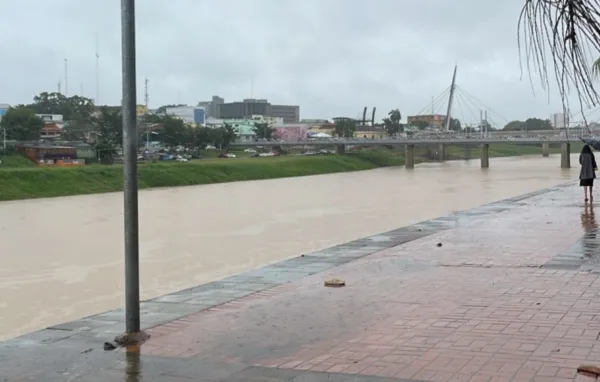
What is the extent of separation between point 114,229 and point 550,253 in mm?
14194

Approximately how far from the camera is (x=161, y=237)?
59.6 feet

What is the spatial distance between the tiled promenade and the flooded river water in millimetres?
2517

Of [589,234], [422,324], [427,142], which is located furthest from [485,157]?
[422,324]

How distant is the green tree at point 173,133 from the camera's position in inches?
2899

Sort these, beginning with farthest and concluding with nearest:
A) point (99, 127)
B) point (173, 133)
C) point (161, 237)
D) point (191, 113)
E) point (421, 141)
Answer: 1. point (191, 113)
2. point (421, 141)
3. point (173, 133)
4. point (99, 127)
5. point (161, 237)

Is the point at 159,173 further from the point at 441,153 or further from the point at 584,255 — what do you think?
the point at 441,153

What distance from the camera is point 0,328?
8195mm

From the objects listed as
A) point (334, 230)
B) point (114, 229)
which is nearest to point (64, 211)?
point (114, 229)

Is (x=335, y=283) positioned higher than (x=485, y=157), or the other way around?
(x=485, y=157)

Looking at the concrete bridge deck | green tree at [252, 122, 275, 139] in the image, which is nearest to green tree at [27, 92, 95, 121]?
the concrete bridge deck

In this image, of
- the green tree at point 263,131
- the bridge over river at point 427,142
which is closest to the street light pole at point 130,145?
the bridge over river at point 427,142

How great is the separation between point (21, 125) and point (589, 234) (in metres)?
58.8

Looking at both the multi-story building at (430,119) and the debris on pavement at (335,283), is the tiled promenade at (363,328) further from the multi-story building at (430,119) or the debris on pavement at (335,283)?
the multi-story building at (430,119)

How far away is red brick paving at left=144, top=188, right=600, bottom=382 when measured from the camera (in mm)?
4614
